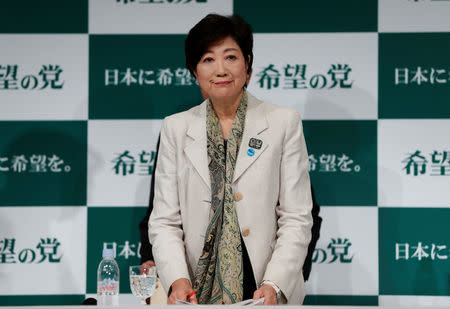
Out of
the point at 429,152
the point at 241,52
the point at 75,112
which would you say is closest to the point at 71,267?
the point at 75,112

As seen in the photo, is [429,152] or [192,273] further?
[429,152]

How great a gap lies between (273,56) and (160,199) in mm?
1367

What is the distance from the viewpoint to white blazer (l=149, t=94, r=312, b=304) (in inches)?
76.2

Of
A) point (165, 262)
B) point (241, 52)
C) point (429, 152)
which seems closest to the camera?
point (165, 262)

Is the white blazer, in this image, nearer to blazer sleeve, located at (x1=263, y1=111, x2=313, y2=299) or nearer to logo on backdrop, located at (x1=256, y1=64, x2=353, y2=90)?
blazer sleeve, located at (x1=263, y1=111, x2=313, y2=299)

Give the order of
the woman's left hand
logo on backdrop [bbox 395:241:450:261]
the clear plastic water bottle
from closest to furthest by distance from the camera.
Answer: the woman's left hand
the clear plastic water bottle
logo on backdrop [bbox 395:241:450:261]

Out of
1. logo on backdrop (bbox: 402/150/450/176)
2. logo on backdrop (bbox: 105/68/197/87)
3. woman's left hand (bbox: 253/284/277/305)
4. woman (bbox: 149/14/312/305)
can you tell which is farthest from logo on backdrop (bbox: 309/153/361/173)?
woman's left hand (bbox: 253/284/277/305)

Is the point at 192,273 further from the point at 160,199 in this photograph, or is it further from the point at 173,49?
the point at 173,49

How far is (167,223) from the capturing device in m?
1.97

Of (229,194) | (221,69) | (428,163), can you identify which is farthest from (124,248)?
(428,163)

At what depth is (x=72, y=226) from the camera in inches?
123

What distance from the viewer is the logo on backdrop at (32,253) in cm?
313

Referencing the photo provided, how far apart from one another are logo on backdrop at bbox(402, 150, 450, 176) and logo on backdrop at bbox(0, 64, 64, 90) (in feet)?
5.93

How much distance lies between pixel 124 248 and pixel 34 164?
0.62 meters
